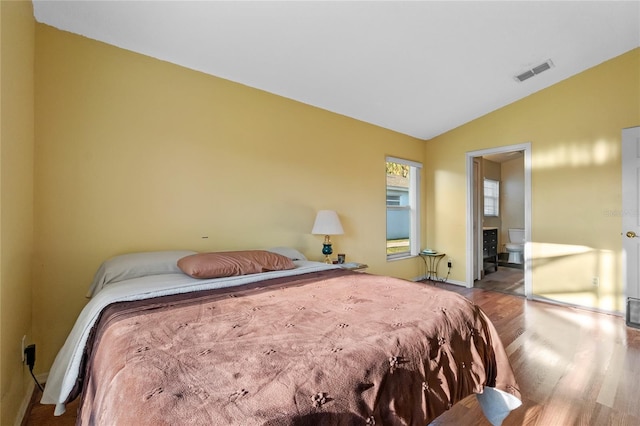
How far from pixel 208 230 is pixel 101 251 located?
80cm

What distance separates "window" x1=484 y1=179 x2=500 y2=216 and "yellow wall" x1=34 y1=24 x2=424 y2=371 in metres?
4.43

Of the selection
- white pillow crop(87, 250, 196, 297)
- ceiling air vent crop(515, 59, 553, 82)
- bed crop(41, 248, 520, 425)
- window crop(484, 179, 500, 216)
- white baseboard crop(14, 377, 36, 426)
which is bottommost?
white baseboard crop(14, 377, 36, 426)

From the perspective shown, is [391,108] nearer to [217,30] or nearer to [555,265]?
[217,30]

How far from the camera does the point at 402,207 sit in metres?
4.86

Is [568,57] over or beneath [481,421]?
over

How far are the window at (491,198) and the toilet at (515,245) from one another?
554 mm

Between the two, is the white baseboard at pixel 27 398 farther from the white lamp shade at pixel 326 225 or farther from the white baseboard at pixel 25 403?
the white lamp shade at pixel 326 225

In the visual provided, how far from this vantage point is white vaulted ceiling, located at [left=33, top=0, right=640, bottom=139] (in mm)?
2062

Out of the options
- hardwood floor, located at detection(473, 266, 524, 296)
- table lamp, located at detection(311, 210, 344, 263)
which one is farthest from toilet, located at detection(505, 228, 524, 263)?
table lamp, located at detection(311, 210, 344, 263)

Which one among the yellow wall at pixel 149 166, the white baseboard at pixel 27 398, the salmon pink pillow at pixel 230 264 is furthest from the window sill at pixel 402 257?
the white baseboard at pixel 27 398

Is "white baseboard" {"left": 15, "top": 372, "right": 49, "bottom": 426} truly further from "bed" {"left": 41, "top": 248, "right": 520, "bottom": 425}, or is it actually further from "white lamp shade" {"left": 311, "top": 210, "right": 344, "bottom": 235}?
"white lamp shade" {"left": 311, "top": 210, "right": 344, "bottom": 235}

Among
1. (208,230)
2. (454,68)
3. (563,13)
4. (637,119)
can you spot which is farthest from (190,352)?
(637,119)

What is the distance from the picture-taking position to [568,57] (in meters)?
3.19

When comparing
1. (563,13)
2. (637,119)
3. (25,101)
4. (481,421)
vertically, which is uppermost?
(563,13)
